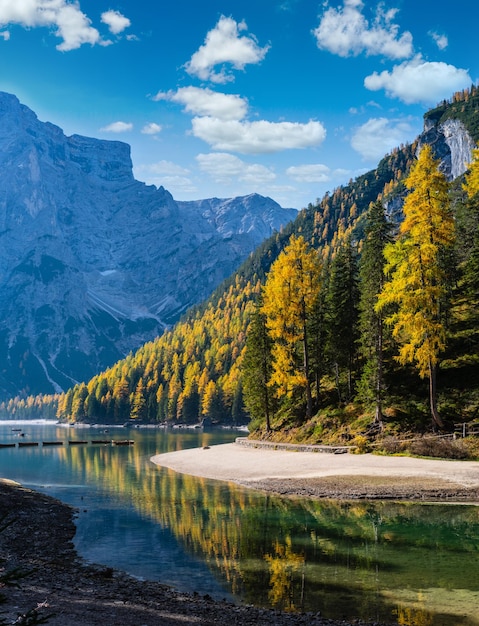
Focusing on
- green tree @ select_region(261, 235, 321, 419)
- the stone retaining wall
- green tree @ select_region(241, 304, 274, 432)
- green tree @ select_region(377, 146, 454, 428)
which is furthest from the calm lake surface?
green tree @ select_region(241, 304, 274, 432)

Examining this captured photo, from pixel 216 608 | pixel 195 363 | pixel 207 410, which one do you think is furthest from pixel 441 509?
pixel 195 363

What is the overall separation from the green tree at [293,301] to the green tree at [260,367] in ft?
17.2

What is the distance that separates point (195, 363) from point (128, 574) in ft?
534

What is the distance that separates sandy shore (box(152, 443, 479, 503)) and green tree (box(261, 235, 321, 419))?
949cm

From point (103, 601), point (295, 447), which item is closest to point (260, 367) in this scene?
point (295, 447)

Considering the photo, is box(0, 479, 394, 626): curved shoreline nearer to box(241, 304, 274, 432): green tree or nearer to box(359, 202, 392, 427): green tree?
box(359, 202, 392, 427): green tree

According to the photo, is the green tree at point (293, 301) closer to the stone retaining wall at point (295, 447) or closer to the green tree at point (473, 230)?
the stone retaining wall at point (295, 447)

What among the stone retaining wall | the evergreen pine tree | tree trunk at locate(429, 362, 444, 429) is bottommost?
the stone retaining wall

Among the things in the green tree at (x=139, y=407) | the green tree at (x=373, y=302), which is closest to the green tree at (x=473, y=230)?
the green tree at (x=373, y=302)

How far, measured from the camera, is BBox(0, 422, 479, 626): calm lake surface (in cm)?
1611

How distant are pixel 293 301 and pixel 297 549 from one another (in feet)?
115

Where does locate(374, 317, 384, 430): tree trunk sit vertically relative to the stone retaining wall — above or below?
above

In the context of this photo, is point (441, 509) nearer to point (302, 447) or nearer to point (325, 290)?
point (302, 447)

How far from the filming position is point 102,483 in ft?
143
